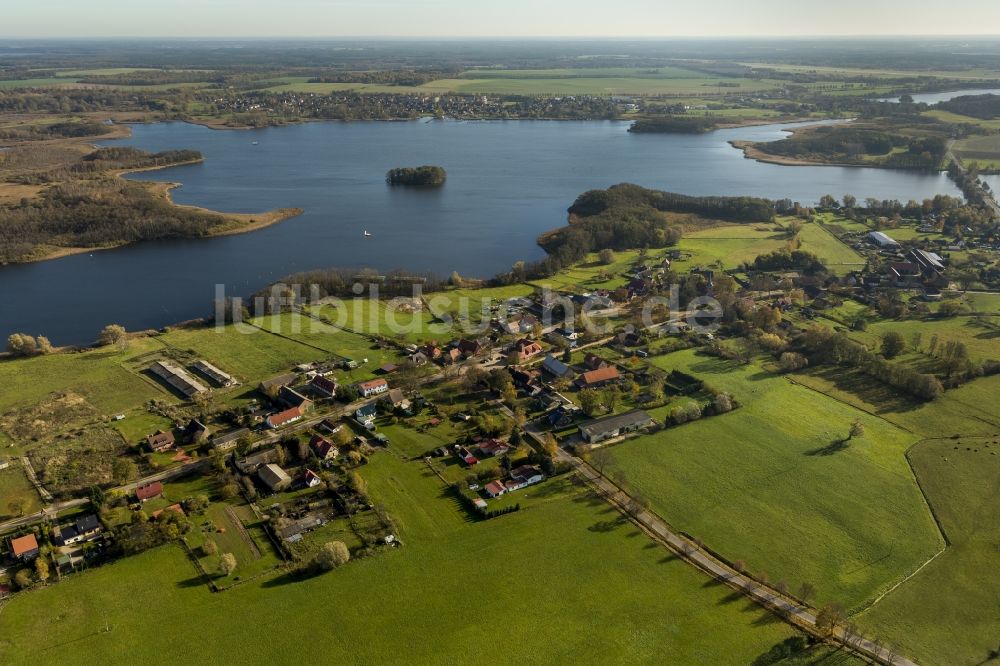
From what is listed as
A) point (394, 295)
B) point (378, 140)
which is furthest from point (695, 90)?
point (394, 295)

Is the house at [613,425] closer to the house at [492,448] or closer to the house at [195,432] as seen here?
the house at [492,448]

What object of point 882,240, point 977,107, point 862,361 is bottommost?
point 862,361

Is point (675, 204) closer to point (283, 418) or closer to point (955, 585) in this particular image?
point (283, 418)

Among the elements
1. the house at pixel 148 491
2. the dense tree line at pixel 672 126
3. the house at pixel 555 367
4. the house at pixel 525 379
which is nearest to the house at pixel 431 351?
the house at pixel 525 379

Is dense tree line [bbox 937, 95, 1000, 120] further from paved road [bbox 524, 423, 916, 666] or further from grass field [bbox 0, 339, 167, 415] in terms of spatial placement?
grass field [bbox 0, 339, 167, 415]

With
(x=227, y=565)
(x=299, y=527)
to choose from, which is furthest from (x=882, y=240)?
(x=227, y=565)

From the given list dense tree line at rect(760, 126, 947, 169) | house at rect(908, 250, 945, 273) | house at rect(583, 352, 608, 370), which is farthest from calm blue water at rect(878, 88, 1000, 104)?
house at rect(583, 352, 608, 370)
